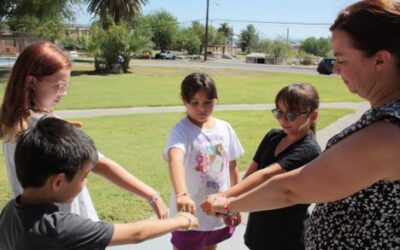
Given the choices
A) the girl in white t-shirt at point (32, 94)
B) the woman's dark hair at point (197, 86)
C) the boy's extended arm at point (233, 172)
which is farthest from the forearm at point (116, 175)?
the boy's extended arm at point (233, 172)

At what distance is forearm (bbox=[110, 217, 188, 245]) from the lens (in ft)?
6.34

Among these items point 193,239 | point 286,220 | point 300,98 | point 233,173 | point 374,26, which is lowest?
point 193,239

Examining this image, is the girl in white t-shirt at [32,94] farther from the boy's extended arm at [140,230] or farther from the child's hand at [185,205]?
the child's hand at [185,205]

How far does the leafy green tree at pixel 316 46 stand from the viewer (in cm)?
11369

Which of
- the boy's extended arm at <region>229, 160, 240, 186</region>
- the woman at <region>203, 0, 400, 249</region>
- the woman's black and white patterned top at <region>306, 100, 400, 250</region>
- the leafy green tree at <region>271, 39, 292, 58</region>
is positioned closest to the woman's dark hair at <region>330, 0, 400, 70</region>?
the woman at <region>203, 0, 400, 249</region>

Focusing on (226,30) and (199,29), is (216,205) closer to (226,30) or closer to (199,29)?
(199,29)

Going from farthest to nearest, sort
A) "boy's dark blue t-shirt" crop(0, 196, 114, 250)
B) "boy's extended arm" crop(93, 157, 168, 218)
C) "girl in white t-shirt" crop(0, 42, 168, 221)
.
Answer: "boy's extended arm" crop(93, 157, 168, 218) < "girl in white t-shirt" crop(0, 42, 168, 221) < "boy's dark blue t-shirt" crop(0, 196, 114, 250)

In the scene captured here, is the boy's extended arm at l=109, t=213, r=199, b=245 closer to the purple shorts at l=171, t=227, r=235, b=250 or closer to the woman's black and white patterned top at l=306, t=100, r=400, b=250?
the woman's black and white patterned top at l=306, t=100, r=400, b=250

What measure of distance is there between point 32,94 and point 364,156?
1.62 metres

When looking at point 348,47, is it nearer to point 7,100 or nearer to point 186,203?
point 186,203

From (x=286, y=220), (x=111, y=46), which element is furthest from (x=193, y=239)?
(x=111, y=46)

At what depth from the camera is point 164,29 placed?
8744cm

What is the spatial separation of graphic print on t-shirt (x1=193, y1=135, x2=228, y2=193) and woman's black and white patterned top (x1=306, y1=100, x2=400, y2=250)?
130cm

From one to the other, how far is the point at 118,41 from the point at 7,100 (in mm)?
30356
